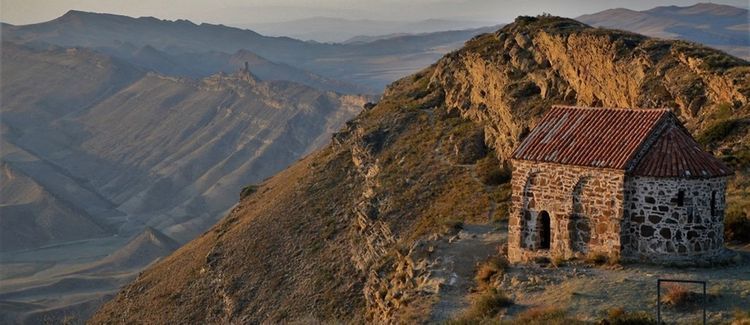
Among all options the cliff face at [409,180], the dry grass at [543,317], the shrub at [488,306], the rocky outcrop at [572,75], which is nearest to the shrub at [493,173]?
the cliff face at [409,180]

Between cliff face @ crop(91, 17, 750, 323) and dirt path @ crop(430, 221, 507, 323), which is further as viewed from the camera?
cliff face @ crop(91, 17, 750, 323)

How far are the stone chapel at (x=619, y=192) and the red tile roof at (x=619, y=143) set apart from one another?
3cm

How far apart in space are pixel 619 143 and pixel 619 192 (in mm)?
1484

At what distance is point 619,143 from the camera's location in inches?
1032

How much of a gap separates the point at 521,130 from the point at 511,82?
17.0 ft

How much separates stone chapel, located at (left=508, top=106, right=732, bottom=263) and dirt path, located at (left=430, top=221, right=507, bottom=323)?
63.9 inches

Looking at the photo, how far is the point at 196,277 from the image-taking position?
4850cm

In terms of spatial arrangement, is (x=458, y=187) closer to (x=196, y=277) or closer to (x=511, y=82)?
(x=511, y=82)

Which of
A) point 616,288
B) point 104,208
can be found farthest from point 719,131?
point 104,208

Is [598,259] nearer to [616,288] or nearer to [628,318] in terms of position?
[616,288]

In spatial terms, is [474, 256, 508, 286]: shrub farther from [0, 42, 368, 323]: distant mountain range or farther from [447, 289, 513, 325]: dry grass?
[0, 42, 368, 323]: distant mountain range

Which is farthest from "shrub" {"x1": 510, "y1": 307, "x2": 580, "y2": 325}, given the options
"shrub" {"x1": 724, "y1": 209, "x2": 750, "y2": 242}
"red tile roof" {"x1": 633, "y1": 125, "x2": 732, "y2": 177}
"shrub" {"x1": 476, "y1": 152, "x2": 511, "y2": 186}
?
"shrub" {"x1": 476, "y1": 152, "x2": 511, "y2": 186}

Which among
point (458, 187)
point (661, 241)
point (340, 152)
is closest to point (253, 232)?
point (340, 152)

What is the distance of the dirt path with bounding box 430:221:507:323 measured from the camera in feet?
84.8
